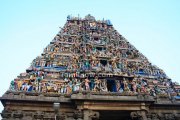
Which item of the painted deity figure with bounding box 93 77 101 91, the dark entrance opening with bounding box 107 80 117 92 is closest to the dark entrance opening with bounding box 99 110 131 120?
the painted deity figure with bounding box 93 77 101 91

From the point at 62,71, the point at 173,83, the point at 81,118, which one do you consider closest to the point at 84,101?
the point at 81,118

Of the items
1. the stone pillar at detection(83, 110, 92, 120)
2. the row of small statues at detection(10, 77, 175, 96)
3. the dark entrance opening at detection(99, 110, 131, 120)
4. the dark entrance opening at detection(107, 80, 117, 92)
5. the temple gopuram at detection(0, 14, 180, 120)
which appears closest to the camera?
the stone pillar at detection(83, 110, 92, 120)

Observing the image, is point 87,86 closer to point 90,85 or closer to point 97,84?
point 90,85

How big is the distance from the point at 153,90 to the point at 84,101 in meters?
7.00

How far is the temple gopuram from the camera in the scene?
52.9ft

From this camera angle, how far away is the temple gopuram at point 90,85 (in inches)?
634

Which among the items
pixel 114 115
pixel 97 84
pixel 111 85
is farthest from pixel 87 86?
pixel 114 115

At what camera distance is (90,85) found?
18.9 m

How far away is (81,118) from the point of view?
614 inches

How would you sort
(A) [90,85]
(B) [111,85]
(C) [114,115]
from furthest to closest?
(B) [111,85] < (A) [90,85] < (C) [114,115]

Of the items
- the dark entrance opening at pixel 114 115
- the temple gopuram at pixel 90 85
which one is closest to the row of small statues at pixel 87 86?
the temple gopuram at pixel 90 85

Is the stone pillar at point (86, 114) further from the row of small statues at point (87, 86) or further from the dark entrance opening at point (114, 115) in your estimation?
the row of small statues at point (87, 86)

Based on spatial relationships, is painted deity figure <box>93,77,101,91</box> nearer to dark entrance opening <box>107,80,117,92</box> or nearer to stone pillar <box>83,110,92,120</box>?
dark entrance opening <box>107,80,117,92</box>

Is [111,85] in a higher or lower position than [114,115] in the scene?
higher
